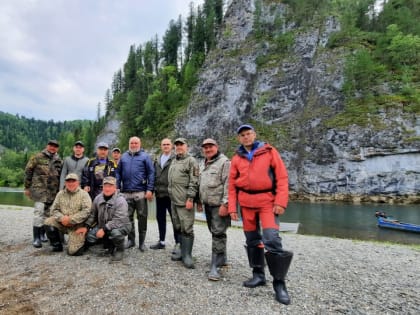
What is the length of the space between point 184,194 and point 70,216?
2491mm

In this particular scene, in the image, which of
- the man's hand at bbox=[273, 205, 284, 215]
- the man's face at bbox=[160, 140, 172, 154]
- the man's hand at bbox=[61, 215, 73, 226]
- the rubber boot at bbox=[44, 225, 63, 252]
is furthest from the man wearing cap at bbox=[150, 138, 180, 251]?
the man's hand at bbox=[273, 205, 284, 215]

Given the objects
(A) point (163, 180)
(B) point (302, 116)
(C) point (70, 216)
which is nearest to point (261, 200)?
(A) point (163, 180)

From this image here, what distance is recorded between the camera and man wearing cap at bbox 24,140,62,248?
6438 mm

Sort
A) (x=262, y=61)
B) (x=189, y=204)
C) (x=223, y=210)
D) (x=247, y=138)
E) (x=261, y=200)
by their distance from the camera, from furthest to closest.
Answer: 1. (x=262, y=61)
2. (x=189, y=204)
3. (x=223, y=210)
4. (x=247, y=138)
5. (x=261, y=200)

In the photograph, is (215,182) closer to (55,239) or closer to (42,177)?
(55,239)

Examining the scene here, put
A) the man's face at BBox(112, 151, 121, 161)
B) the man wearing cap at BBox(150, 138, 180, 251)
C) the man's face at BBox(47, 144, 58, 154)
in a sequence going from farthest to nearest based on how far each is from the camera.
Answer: the man's face at BBox(112, 151, 121, 161) < the man's face at BBox(47, 144, 58, 154) < the man wearing cap at BBox(150, 138, 180, 251)

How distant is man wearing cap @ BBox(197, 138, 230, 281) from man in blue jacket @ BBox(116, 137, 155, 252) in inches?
65.7

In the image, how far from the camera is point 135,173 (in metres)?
6.03

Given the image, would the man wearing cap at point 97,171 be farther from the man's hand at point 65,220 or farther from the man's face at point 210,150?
the man's face at point 210,150

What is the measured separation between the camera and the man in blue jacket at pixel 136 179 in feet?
19.8

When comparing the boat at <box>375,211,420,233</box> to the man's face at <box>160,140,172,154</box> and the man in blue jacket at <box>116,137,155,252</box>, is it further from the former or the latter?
the man in blue jacket at <box>116,137,155,252</box>

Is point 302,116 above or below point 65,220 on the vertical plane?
above

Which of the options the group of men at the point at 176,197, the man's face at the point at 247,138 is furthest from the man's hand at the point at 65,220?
the man's face at the point at 247,138

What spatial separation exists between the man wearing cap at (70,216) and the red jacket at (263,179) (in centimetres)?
357
